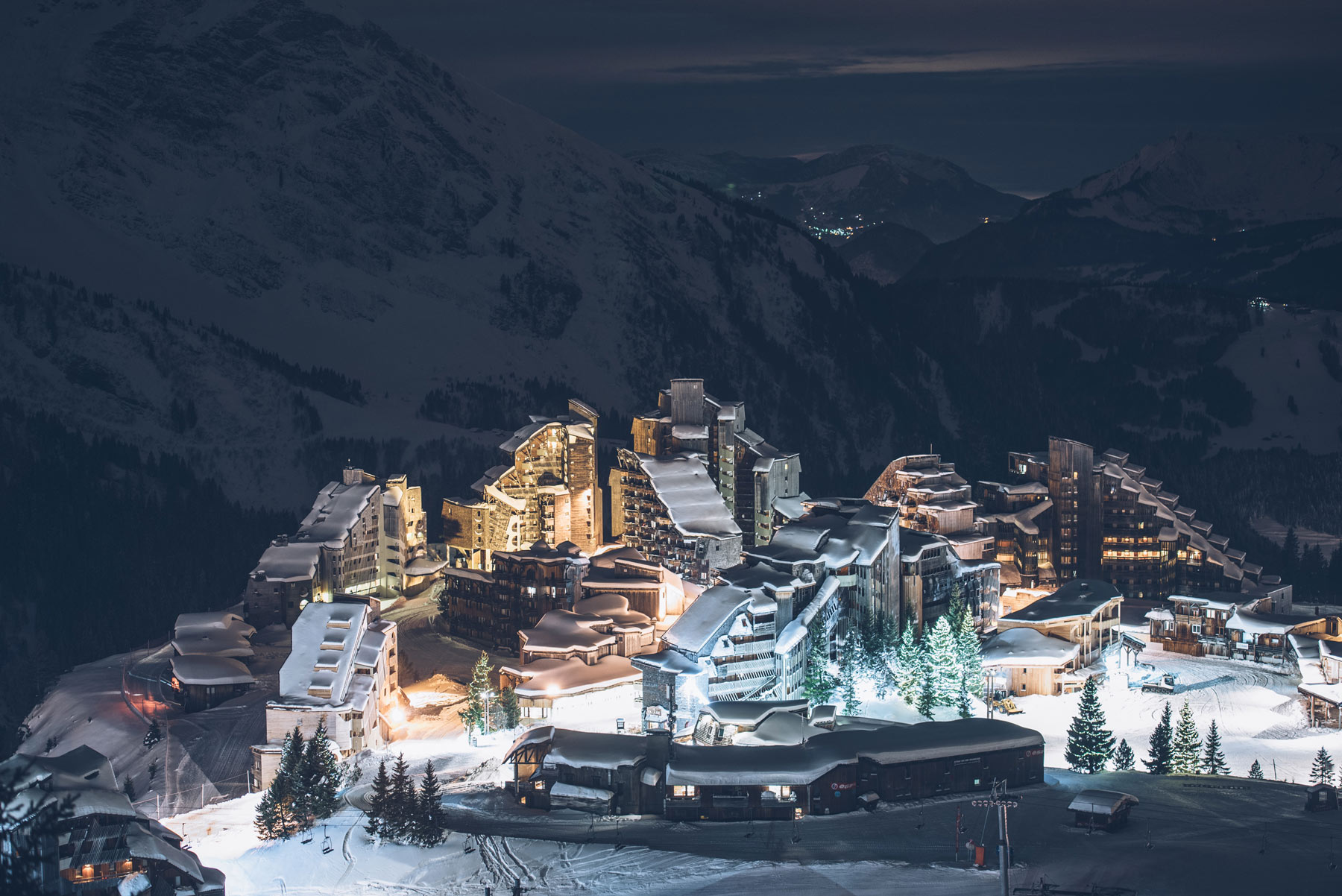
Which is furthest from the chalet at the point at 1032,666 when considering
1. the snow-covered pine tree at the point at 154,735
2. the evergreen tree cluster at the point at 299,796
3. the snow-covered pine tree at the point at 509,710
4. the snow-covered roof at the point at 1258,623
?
the snow-covered pine tree at the point at 154,735

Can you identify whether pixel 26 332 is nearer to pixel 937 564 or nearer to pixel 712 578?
pixel 712 578

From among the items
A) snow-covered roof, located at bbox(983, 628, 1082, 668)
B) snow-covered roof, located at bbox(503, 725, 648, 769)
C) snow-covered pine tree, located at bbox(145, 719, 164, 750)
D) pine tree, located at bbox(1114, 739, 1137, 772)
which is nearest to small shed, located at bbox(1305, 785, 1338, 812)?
pine tree, located at bbox(1114, 739, 1137, 772)

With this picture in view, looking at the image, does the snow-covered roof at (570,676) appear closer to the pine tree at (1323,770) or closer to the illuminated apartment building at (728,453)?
the illuminated apartment building at (728,453)

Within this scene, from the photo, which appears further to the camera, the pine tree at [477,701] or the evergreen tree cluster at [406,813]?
the pine tree at [477,701]

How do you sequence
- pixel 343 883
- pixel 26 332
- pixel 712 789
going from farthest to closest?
pixel 26 332
pixel 712 789
pixel 343 883

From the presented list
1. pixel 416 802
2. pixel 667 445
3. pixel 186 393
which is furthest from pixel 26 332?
pixel 416 802

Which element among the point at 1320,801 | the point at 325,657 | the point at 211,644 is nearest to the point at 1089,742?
the point at 1320,801
